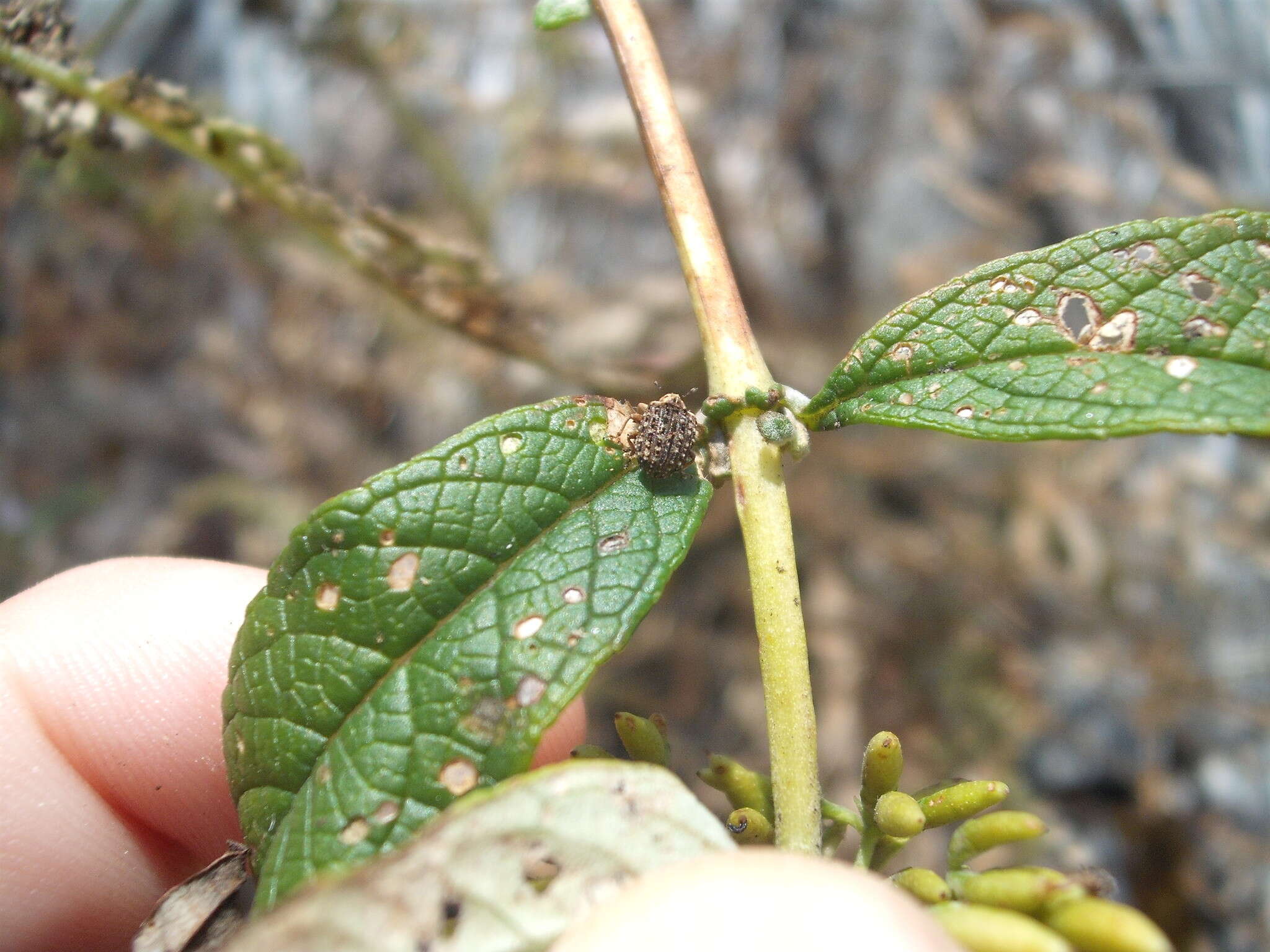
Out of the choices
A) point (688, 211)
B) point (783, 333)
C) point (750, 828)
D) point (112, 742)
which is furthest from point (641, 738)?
point (783, 333)

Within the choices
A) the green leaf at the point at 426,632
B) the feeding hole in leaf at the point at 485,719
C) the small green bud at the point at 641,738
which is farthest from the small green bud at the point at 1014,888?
the feeding hole in leaf at the point at 485,719

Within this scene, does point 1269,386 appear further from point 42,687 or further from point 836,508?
point 836,508

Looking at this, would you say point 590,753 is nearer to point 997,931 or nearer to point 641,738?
point 641,738

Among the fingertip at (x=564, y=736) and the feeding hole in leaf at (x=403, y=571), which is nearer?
the feeding hole in leaf at (x=403, y=571)

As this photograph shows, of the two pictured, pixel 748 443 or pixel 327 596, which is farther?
pixel 748 443

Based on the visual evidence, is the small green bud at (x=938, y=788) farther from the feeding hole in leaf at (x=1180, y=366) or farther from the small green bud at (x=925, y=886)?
the feeding hole in leaf at (x=1180, y=366)
